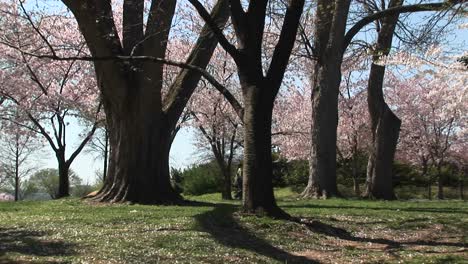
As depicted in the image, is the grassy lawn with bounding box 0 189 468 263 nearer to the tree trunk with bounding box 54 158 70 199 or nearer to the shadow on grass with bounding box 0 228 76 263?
the shadow on grass with bounding box 0 228 76 263

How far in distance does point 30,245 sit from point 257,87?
4125 mm

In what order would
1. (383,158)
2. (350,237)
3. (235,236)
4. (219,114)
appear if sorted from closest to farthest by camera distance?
(235,236)
(350,237)
(383,158)
(219,114)

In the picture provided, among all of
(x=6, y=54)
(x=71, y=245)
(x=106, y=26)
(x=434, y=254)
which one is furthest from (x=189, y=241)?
(x=6, y=54)

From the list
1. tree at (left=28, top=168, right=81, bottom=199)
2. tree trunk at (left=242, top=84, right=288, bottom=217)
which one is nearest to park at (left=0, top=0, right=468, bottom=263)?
tree trunk at (left=242, top=84, right=288, bottom=217)

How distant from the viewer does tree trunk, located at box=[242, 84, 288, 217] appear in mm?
8531

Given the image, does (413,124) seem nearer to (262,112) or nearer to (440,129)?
(440,129)

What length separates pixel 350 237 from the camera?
8.22 metres

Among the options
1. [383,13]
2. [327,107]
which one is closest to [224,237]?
[327,107]

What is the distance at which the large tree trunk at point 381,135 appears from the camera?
16.9 m

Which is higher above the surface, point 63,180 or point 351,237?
point 63,180

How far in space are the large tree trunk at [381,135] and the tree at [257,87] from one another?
8.80m

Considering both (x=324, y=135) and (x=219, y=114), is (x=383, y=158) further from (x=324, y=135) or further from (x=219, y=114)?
(x=219, y=114)

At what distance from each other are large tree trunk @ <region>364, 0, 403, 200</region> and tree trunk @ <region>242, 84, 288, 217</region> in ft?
29.8

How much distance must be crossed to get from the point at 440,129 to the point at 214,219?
→ 23.5 meters
